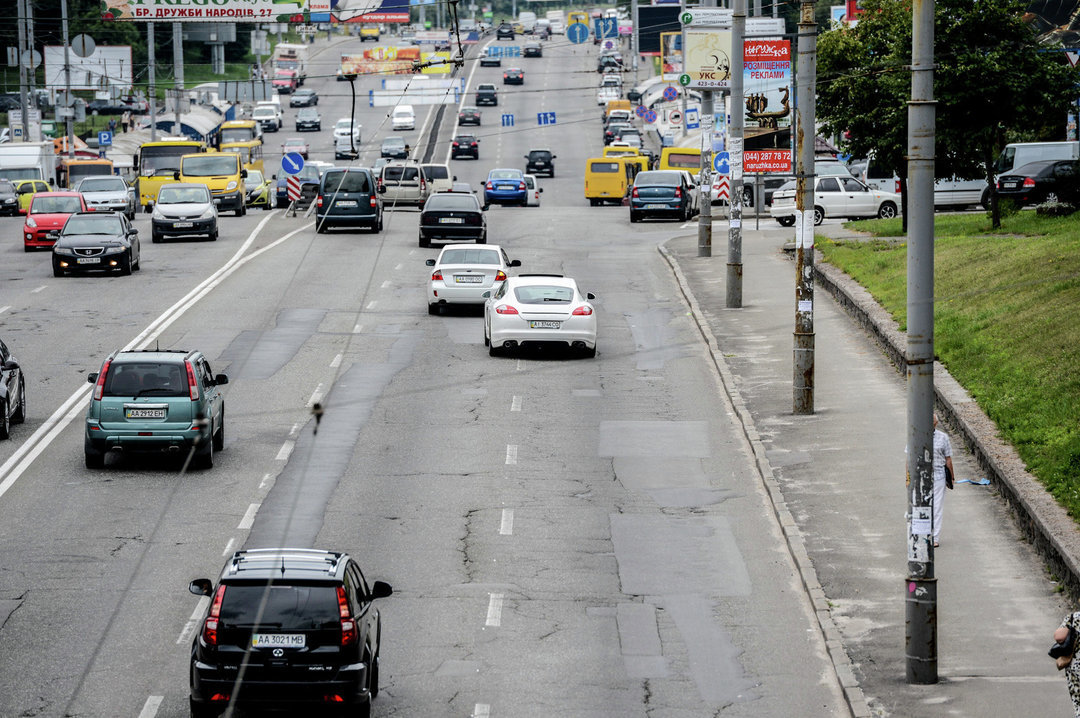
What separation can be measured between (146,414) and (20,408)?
4.17 meters

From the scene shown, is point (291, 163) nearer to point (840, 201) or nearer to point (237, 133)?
point (840, 201)

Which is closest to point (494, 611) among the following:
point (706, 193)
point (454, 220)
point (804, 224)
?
point (804, 224)

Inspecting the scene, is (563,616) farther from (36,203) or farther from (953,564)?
(36,203)

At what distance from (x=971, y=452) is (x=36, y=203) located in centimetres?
3495

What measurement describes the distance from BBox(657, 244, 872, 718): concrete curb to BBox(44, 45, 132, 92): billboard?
8979cm

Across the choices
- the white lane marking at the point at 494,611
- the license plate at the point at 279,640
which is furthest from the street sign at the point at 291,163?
the license plate at the point at 279,640

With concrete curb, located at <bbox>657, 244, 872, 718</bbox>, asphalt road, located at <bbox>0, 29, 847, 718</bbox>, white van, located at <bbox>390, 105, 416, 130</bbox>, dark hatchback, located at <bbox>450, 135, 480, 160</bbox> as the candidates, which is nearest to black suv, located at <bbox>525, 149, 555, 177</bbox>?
dark hatchback, located at <bbox>450, 135, 480, 160</bbox>

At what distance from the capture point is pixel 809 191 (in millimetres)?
24688

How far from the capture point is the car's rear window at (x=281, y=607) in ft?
38.5

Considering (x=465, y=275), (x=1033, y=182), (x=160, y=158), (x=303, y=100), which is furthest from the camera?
(x=303, y=100)

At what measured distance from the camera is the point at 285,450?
74.8ft

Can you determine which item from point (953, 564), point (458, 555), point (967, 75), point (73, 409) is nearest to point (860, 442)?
point (953, 564)

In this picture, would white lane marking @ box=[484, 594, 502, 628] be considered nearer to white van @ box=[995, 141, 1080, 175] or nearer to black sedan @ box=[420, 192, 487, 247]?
black sedan @ box=[420, 192, 487, 247]

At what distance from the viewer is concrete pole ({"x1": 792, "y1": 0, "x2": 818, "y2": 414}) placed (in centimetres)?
2436
